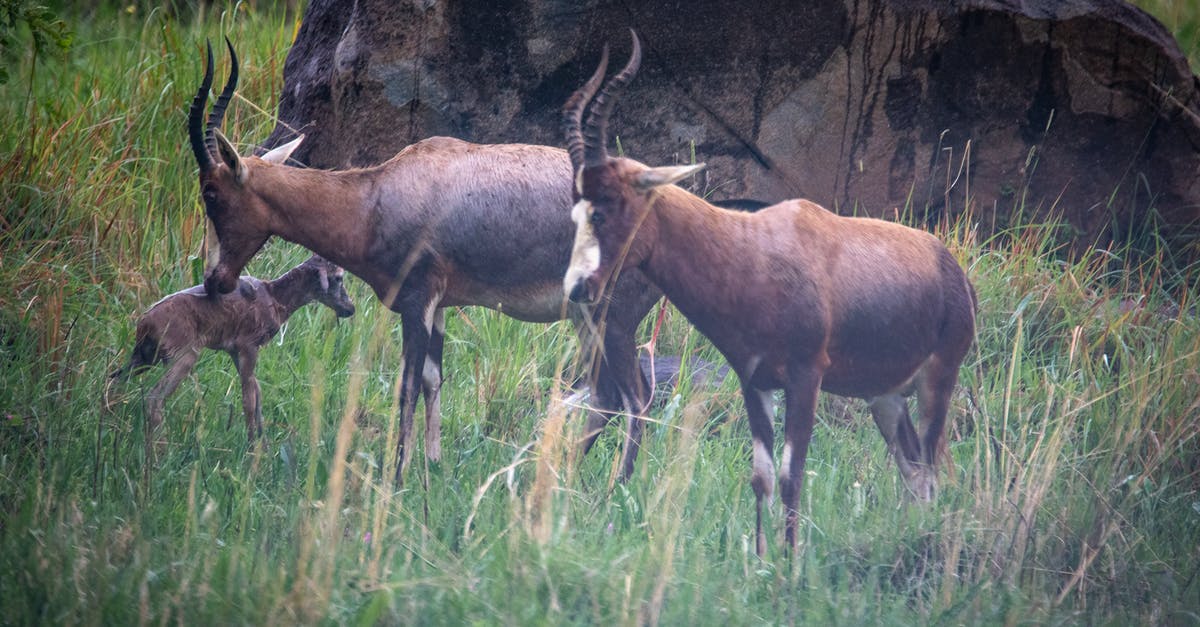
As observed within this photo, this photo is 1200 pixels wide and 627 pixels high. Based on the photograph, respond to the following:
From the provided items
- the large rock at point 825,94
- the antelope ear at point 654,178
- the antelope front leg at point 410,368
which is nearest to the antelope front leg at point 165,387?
the antelope front leg at point 410,368

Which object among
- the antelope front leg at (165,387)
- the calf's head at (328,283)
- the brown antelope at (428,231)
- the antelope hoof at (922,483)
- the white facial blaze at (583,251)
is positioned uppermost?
the white facial blaze at (583,251)

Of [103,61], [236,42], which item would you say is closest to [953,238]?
[236,42]

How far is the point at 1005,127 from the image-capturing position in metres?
7.87

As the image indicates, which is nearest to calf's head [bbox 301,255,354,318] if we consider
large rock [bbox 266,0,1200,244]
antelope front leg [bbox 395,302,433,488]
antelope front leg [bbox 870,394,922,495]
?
antelope front leg [bbox 395,302,433,488]

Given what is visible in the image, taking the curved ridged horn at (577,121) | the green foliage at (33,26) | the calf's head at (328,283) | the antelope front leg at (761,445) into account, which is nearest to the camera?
the curved ridged horn at (577,121)

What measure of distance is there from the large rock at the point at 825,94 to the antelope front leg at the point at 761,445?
9.21 ft

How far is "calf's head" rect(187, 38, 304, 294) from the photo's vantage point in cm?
573

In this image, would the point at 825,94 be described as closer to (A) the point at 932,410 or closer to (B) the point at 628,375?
(B) the point at 628,375

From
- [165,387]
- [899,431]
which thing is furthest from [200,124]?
[899,431]

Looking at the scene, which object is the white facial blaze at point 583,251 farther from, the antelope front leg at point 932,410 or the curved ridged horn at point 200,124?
the curved ridged horn at point 200,124

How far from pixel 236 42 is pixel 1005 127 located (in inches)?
239

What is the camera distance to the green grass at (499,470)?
13.1 feet

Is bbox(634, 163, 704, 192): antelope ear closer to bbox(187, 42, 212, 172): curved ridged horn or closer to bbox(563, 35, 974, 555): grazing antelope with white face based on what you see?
bbox(563, 35, 974, 555): grazing antelope with white face

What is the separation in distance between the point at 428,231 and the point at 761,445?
6.57 feet
